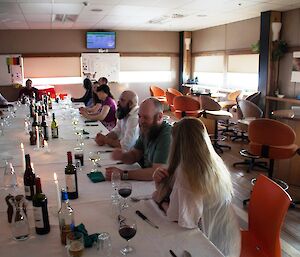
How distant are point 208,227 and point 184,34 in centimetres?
963

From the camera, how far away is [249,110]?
5.90 meters

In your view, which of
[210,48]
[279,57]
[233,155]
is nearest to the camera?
[233,155]

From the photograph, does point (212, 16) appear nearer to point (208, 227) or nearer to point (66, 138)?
point (66, 138)

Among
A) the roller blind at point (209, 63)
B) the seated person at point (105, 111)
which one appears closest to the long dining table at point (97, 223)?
the seated person at point (105, 111)

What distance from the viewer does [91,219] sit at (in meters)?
1.72

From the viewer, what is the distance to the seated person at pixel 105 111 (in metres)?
4.93

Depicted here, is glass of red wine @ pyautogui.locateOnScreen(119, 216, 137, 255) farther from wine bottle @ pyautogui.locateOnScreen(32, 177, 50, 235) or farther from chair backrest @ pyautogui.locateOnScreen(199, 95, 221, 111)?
chair backrest @ pyautogui.locateOnScreen(199, 95, 221, 111)

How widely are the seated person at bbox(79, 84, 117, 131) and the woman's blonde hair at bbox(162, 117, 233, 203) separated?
10.7 ft

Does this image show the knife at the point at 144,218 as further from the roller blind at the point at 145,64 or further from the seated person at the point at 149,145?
the roller blind at the point at 145,64

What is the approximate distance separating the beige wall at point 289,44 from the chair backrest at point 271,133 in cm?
321

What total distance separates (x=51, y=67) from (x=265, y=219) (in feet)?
30.3

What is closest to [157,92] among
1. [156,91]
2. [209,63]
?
[156,91]

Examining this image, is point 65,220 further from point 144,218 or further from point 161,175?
point 161,175

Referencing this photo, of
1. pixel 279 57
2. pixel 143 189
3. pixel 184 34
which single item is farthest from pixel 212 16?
pixel 143 189
